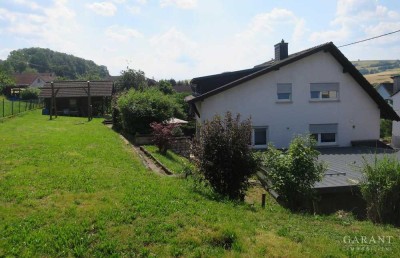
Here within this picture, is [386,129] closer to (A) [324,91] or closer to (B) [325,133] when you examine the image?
(B) [325,133]

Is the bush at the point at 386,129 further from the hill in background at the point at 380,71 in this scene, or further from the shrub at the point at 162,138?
the hill in background at the point at 380,71

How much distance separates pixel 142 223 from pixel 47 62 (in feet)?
574

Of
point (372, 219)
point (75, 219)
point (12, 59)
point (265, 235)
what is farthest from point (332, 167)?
point (12, 59)

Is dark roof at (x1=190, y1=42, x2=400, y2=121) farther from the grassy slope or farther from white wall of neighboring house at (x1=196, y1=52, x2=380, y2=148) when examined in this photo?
the grassy slope

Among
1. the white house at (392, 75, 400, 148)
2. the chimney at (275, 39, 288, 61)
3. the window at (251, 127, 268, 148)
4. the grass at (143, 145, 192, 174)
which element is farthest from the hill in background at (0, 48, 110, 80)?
the grass at (143, 145, 192, 174)

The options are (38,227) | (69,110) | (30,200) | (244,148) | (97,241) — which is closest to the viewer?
(97,241)

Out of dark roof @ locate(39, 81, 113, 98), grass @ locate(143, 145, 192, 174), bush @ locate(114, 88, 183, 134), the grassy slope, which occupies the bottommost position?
grass @ locate(143, 145, 192, 174)

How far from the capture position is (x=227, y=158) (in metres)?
9.64

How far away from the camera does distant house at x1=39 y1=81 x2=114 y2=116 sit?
133 ft

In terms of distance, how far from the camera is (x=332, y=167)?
1436 cm

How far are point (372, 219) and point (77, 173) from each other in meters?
7.68

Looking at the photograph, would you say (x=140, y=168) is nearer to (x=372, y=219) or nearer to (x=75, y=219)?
(x=75, y=219)

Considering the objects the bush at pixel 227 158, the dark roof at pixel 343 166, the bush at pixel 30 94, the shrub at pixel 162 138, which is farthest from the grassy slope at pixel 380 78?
the bush at pixel 227 158

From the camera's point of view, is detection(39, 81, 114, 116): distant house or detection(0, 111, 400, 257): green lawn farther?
detection(39, 81, 114, 116): distant house
